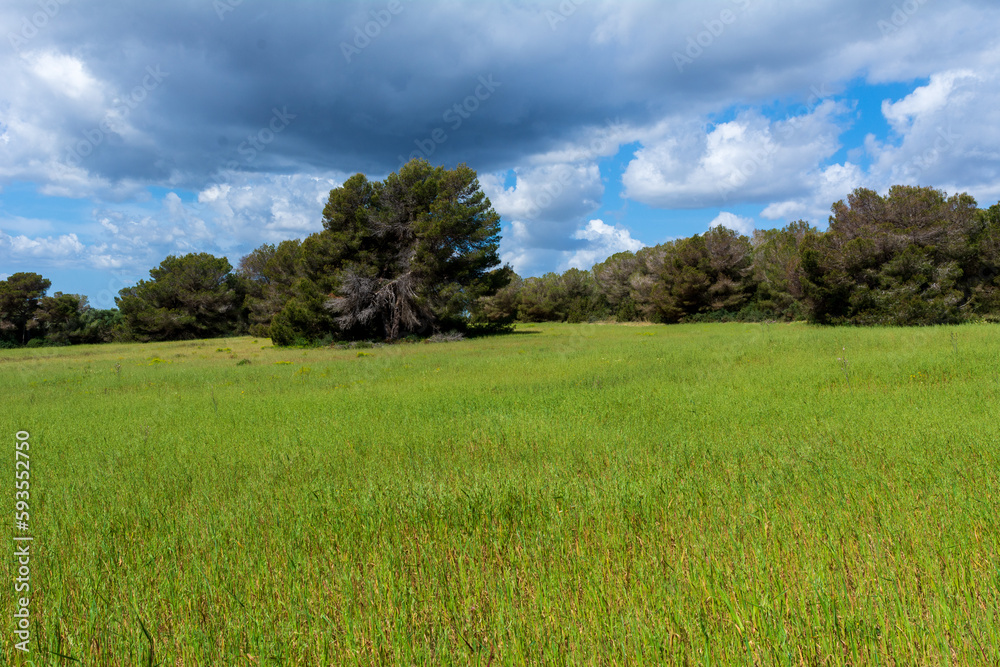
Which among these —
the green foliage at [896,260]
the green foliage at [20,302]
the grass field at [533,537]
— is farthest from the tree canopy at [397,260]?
the green foliage at [20,302]

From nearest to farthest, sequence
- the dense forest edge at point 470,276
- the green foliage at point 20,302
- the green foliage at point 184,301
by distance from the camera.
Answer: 1. the dense forest edge at point 470,276
2. the green foliage at point 20,302
3. the green foliage at point 184,301

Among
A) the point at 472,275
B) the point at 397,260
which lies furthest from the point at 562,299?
the point at 397,260

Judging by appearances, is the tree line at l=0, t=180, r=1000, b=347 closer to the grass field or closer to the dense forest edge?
the dense forest edge

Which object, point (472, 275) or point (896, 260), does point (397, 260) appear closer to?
point (472, 275)

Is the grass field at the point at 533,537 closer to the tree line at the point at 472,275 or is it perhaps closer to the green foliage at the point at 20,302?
the tree line at the point at 472,275

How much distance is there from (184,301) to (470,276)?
3330cm

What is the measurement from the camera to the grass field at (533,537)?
2512mm

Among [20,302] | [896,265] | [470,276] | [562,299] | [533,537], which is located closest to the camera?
[533,537]

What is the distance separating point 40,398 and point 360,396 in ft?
27.0

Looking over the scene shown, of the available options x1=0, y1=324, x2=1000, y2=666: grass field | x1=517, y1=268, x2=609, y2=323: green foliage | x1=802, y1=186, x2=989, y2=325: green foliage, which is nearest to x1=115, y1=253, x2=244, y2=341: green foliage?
x1=517, y1=268, x2=609, y2=323: green foliage

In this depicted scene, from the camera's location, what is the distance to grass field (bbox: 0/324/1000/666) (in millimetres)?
2512

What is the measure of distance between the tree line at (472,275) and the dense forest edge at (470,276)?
92 mm

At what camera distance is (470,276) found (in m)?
34.3

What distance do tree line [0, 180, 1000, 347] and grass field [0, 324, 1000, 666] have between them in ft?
83.6
